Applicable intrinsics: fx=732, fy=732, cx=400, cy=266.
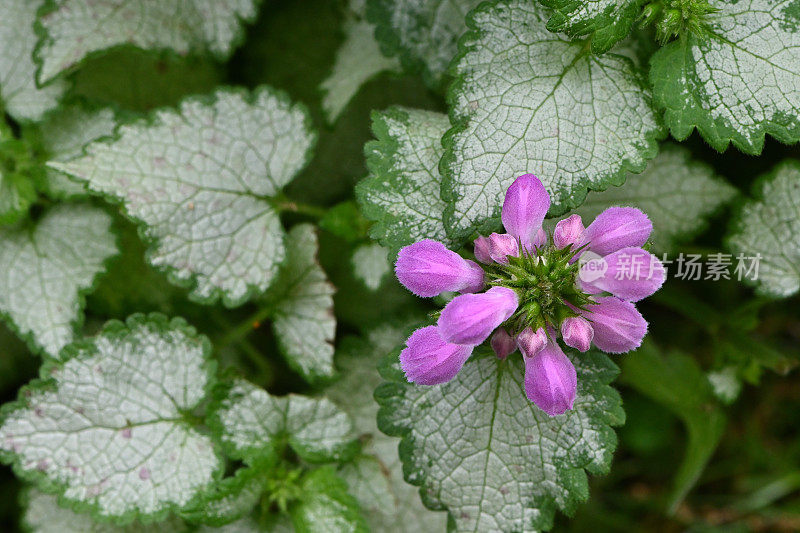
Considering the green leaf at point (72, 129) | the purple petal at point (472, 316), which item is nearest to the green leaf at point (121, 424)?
the green leaf at point (72, 129)

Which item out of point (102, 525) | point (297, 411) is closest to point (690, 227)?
point (297, 411)

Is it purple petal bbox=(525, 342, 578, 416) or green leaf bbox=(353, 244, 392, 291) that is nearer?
purple petal bbox=(525, 342, 578, 416)

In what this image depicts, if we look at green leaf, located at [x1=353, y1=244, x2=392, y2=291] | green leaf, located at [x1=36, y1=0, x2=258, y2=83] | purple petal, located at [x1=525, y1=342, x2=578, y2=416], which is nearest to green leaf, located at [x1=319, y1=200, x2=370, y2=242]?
green leaf, located at [x1=353, y1=244, x2=392, y2=291]

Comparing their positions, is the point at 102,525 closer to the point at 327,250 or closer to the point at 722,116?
the point at 327,250

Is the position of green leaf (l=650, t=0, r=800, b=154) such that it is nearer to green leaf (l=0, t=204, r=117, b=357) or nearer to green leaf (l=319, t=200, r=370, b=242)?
green leaf (l=319, t=200, r=370, b=242)

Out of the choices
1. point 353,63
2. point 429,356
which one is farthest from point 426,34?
point 429,356
